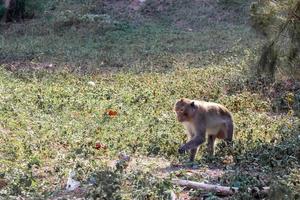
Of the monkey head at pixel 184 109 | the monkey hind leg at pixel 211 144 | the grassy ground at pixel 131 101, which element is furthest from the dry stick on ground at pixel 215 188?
the monkey hind leg at pixel 211 144

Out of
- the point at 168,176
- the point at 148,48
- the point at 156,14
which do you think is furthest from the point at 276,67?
the point at 156,14

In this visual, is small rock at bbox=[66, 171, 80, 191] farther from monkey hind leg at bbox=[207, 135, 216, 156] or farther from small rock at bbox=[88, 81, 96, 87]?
small rock at bbox=[88, 81, 96, 87]

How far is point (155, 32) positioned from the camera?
2105 centimetres

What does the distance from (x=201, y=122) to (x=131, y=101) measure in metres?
3.83

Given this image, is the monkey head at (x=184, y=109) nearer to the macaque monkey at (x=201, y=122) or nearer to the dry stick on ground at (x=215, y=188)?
the macaque monkey at (x=201, y=122)

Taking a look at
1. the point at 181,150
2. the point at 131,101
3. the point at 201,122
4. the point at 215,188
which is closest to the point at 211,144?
the point at 201,122

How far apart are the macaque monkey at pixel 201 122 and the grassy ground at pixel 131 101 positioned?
6.1 inches

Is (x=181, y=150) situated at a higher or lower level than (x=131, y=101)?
higher

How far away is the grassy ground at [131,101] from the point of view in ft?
24.4

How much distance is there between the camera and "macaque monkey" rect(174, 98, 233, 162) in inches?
329

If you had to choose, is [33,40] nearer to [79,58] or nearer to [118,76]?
[79,58]

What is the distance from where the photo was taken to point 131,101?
1222cm

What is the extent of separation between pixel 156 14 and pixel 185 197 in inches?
678

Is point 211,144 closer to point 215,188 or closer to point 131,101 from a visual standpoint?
point 215,188
